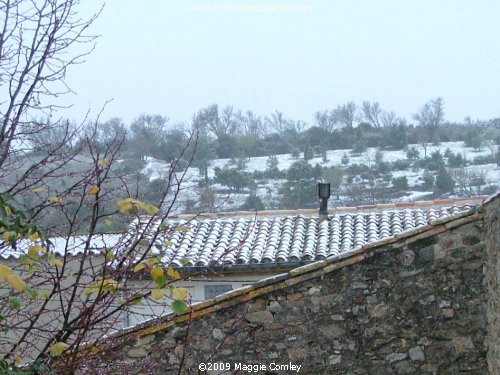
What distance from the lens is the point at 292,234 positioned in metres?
11.6

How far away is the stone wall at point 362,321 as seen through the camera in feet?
16.1

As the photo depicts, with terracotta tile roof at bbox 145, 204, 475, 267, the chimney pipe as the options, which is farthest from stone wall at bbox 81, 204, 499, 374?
the chimney pipe

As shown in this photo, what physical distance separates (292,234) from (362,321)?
21.9 ft

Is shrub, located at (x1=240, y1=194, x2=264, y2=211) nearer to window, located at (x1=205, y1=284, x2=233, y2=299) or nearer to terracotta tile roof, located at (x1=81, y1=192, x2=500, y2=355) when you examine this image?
window, located at (x1=205, y1=284, x2=233, y2=299)

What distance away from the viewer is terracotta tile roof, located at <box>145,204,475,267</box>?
1062 centimetres

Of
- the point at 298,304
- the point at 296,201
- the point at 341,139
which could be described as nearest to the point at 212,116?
A: the point at 341,139

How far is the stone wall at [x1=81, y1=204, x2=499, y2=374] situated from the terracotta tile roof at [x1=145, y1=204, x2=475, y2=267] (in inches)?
202

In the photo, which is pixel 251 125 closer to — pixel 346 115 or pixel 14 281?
pixel 346 115

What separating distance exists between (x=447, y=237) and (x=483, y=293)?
0.41 metres

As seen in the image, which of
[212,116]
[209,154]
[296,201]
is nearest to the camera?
[296,201]

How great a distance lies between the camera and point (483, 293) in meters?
4.93

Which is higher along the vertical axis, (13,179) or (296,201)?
(13,179)

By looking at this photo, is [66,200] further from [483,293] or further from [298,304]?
[483,293]

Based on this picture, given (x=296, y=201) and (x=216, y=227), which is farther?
(x=296, y=201)
